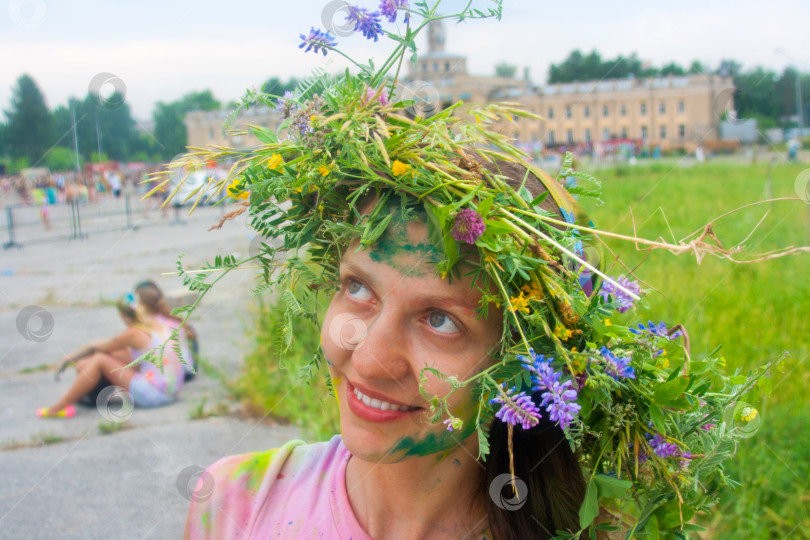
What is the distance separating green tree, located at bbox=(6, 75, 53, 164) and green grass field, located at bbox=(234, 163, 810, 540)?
1742 mm

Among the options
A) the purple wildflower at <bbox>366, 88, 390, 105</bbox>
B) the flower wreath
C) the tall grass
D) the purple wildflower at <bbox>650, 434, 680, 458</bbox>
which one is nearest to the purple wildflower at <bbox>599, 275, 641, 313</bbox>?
the flower wreath

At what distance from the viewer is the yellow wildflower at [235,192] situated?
6.10 ft

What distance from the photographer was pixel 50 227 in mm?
6484

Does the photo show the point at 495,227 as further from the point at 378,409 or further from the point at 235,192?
the point at 235,192

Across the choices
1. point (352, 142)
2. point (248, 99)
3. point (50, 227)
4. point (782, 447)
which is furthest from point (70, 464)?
point (782, 447)

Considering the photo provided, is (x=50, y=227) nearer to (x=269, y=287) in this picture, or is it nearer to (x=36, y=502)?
(x=36, y=502)

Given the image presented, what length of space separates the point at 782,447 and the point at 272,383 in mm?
3681

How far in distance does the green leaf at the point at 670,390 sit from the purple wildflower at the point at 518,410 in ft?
1.05
